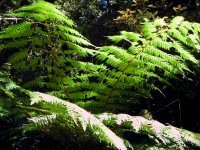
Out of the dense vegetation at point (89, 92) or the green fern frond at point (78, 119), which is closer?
the green fern frond at point (78, 119)

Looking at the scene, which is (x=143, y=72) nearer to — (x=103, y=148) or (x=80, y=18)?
(x=103, y=148)

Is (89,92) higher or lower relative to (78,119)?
lower

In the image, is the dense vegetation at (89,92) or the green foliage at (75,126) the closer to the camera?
the green foliage at (75,126)

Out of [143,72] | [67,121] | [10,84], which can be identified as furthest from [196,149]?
[10,84]

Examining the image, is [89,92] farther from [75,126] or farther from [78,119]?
[78,119]

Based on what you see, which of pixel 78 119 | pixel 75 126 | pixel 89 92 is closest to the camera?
pixel 78 119

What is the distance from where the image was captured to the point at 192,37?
2031mm

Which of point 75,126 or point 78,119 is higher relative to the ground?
point 78,119

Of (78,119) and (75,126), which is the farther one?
(75,126)

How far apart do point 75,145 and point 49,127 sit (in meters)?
0.19

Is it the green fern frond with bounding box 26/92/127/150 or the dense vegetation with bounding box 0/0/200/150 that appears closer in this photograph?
the green fern frond with bounding box 26/92/127/150

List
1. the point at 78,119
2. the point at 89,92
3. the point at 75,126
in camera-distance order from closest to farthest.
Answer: the point at 78,119, the point at 75,126, the point at 89,92

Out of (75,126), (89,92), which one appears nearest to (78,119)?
(75,126)

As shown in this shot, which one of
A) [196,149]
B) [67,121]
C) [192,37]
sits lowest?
[196,149]
